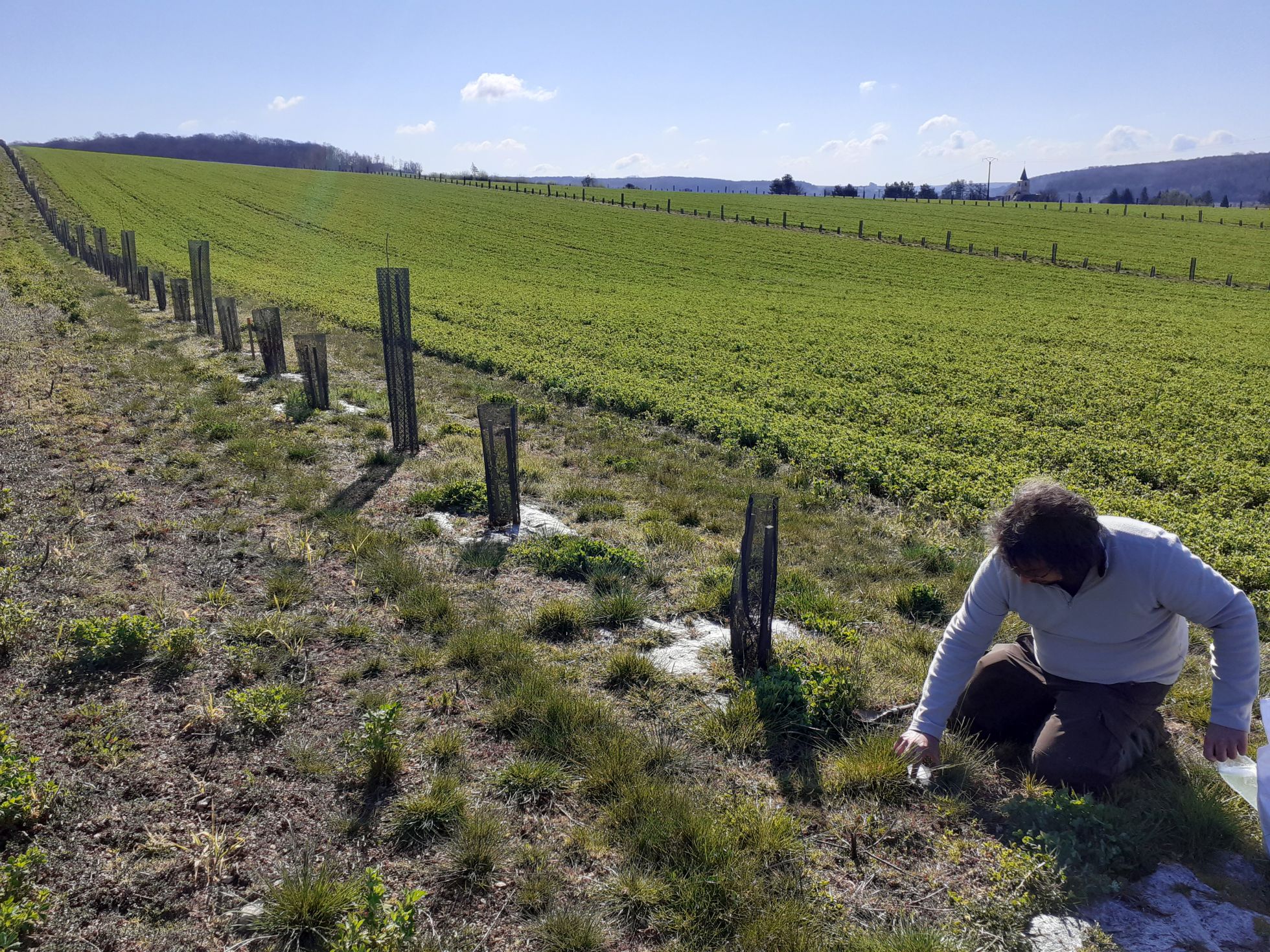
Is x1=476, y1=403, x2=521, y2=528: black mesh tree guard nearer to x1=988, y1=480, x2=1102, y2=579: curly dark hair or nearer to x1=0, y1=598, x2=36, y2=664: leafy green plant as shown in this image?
x1=0, y1=598, x2=36, y2=664: leafy green plant

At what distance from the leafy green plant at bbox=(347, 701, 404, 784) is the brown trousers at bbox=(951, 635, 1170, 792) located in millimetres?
2899

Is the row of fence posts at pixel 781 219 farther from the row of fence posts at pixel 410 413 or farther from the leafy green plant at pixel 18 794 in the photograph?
the leafy green plant at pixel 18 794

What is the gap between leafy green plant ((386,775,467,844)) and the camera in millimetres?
3477

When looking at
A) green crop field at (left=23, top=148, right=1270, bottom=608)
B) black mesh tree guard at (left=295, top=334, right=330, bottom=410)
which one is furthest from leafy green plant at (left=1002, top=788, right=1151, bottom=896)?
black mesh tree guard at (left=295, top=334, right=330, bottom=410)

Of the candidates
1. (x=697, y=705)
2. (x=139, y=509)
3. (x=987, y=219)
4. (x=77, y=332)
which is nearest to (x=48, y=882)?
(x=697, y=705)

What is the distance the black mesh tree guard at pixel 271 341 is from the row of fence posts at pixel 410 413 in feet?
0.04

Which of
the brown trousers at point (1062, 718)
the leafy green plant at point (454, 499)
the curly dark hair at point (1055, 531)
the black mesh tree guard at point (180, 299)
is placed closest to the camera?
the curly dark hair at point (1055, 531)

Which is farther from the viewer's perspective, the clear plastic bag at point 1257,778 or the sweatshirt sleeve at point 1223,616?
the sweatshirt sleeve at point 1223,616

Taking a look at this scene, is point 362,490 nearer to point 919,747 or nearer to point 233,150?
point 919,747

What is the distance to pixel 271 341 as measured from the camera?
12695 mm

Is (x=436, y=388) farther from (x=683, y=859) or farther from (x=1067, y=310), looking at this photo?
(x=1067, y=310)

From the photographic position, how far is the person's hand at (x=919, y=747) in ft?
12.0

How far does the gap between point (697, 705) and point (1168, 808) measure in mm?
2266

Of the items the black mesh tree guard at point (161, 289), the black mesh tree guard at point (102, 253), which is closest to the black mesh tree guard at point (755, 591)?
the black mesh tree guard at point (161, 289)
